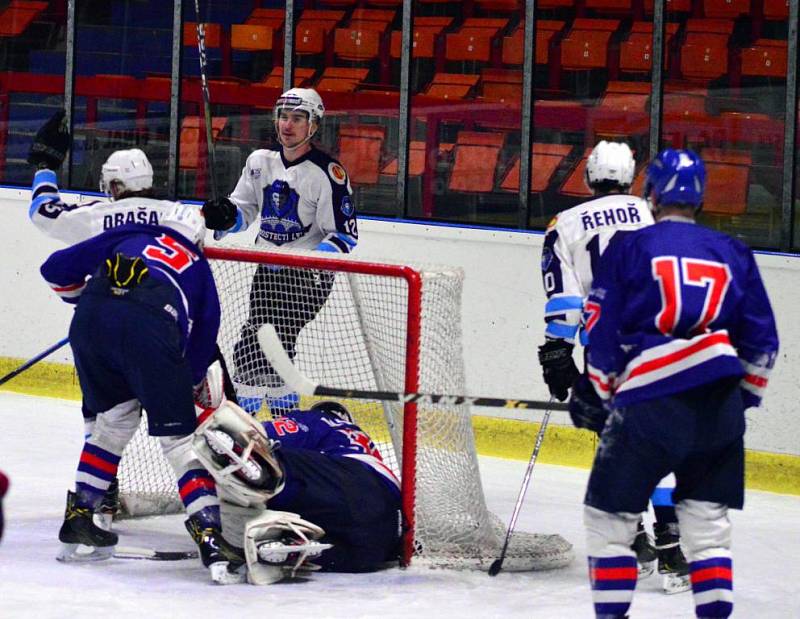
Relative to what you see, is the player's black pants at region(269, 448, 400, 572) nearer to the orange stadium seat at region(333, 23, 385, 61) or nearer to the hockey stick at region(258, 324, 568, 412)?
the hockey stick at region(258, 324, 568, 412)

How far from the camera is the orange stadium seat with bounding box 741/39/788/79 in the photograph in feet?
19.5

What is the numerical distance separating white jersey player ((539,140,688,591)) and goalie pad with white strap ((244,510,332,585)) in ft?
2.44

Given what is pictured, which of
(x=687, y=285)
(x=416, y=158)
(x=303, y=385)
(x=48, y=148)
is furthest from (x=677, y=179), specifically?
(x=416, y=158)

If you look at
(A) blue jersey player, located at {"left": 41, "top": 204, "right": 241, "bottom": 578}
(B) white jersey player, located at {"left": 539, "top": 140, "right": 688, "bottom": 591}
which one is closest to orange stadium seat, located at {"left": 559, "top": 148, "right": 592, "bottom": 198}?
(B) white jersey player, located at {"left": 539, "top": 140, "right": 688, "bottom": 591}

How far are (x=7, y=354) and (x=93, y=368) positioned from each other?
325cm

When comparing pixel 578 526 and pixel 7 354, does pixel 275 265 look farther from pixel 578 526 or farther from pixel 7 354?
pixel 7 354

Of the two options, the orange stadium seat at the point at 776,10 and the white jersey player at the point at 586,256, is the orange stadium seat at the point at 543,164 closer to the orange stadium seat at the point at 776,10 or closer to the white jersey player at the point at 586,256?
the orange stadium seat at the point at 776,10

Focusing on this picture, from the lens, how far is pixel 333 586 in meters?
4.19

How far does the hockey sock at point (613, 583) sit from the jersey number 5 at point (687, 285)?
1.50ft

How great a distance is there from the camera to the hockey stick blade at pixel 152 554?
442 centimetres

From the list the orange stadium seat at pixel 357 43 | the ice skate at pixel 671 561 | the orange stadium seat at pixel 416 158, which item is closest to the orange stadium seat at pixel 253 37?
the orange stadium seat at pixel 357 43

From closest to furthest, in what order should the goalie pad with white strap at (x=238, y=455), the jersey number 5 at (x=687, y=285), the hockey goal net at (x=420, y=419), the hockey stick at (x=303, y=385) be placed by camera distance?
the jersey number 5 at (x=687, y=285), the hockey stick at (x=303, y=385), the goalie pad with white strap at (x=238, y=455), the hockey goal net at (x=420, y=419)

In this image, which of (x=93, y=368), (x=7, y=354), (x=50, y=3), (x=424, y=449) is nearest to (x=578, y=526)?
(x=424, y=449)

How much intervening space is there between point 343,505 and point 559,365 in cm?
65
